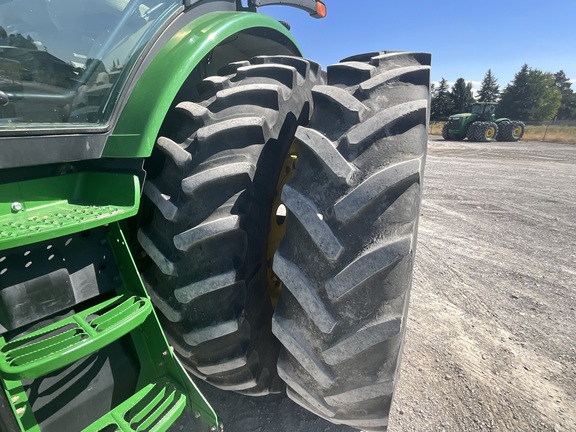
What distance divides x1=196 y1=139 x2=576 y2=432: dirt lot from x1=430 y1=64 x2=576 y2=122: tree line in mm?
43967

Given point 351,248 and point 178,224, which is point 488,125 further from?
point 178,224

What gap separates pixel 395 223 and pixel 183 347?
3.22 ft

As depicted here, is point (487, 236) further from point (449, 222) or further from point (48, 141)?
point (48, 141)

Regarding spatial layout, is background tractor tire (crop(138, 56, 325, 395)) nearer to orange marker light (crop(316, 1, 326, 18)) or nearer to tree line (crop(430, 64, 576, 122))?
orange marker light (crop(316, 1, 326, 18))

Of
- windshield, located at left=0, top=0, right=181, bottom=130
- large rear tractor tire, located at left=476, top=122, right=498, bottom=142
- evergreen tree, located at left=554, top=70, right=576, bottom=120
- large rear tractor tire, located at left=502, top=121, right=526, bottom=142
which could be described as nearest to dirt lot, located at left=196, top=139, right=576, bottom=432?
windshield, located at left=0, top=0, right=181, bottom=130

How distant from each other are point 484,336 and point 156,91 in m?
2.55

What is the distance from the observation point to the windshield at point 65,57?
3.73ft

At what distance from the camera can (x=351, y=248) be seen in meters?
1.23

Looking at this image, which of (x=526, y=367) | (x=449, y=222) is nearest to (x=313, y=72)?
(x=526, y=367)

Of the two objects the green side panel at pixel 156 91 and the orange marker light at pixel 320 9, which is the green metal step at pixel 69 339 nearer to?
the green side panel at pixel 156 91

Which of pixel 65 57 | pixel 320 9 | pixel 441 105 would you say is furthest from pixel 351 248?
pixel 441 105

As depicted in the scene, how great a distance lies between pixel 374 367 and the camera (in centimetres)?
130

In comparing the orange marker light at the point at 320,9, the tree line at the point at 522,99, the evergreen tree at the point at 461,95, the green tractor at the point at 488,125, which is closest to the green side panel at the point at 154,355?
the orange marker light at the point at 320,9

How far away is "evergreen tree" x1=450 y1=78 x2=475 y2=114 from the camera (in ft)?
164
